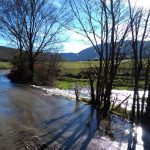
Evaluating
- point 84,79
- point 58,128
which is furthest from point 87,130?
point 84,79

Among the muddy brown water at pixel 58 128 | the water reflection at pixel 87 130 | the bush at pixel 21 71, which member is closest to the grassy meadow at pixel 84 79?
the bush at pixel 21 71

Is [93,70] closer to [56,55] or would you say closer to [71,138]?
[71,138]

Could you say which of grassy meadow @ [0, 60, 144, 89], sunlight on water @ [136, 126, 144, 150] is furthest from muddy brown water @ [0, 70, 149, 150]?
grassy meadow @ [0, 60, 144, 89]

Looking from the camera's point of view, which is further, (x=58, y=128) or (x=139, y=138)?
(x=58, y=128)

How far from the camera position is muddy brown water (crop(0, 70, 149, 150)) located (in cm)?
A: 1164

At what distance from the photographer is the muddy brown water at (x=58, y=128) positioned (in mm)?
11641

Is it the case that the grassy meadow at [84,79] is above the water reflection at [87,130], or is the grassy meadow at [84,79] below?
below

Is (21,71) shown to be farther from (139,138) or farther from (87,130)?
(139,138)

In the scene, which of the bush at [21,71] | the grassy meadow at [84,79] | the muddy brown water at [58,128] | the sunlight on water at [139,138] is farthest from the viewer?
the bush at [21,71]

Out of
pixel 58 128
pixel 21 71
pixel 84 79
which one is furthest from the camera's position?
pixel 84 79

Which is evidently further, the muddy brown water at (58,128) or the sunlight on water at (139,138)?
the sunlight on water at (139,138)

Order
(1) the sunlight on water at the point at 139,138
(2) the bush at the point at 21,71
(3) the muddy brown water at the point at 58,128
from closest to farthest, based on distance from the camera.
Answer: (3) the muddy brown water at the point at 58,128, (1) the sunlight on water at the point at 139,138, (2) the bush at the point at 21,71

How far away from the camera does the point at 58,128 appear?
46.3 feet

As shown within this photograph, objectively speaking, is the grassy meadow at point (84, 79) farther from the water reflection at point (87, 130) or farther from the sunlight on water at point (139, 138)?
the sunlight on water at point (139, 138)
